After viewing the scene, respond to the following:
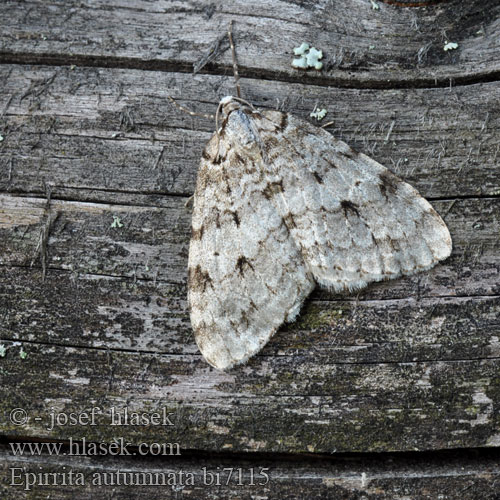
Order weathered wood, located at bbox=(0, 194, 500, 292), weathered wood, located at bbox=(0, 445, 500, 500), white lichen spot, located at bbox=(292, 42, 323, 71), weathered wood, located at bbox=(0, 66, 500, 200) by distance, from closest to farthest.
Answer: weathered wood, located at bbox=(0, 445, 500, 500)
weathered wood, located at bbox=(0, 194, 500, 292)
weathered wood, located at bbox=(0, 66, 500, 200)
white lichen spot, located at bbox=(292, 42, 323, 71)

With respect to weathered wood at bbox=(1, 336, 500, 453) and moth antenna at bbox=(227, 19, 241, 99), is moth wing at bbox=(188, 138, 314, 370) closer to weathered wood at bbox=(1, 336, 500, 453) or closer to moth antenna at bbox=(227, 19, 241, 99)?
weathered wood at bbox=(1, 336, 500, 453)

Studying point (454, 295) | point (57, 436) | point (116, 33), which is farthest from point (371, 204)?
point (57, 436)

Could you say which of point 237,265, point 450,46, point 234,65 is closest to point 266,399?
point 237,265

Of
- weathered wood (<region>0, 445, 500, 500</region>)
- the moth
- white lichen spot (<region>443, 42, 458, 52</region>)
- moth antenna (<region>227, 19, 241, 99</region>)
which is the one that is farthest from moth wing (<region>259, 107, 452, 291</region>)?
weathered wood (<region>0, 445, 500, 500</region>)

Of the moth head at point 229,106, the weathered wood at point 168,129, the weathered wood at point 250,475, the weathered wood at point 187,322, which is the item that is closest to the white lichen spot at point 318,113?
the weathered wood at point 168,129

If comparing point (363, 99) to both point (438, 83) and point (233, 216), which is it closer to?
point (438, 83)
